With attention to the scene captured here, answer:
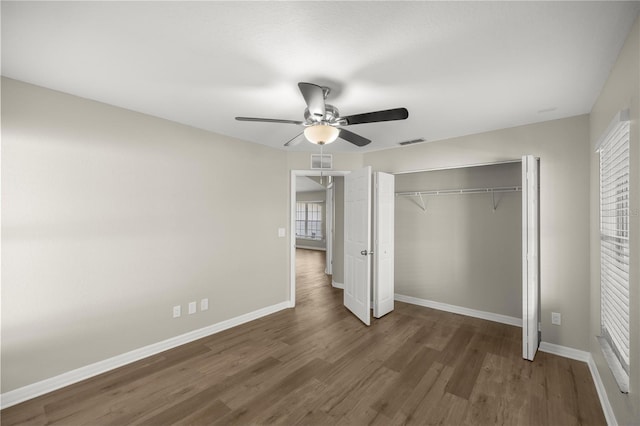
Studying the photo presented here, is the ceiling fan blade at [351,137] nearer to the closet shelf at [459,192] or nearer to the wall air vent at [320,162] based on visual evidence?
the wall air vent at [320,162]

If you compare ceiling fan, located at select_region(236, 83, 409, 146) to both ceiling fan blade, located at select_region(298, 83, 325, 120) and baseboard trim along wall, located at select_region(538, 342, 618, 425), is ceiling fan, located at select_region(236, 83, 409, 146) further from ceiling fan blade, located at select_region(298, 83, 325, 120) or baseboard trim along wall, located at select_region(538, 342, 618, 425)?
baseboard trim along wall, located at select_region(538, 342, 618, 425)

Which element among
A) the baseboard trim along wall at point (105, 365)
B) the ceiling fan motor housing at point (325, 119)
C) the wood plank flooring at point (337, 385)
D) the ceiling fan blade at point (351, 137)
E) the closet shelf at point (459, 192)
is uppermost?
the ceiling fan motor housing at point (325, 119)

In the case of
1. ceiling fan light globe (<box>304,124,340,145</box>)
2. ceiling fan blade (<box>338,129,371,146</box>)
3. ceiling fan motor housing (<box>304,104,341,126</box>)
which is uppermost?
ceiling fan motor housing (<box>304,104,341,126</box>)

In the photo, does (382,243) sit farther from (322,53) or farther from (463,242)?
(322,53)

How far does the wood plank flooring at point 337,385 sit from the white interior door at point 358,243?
51cm

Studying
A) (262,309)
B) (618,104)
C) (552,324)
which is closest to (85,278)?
(262,309)

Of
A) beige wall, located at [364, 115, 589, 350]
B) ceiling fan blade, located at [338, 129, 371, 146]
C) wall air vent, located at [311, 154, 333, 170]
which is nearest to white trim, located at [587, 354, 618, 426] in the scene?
beige wall, located at [364, 115, 589, 350]

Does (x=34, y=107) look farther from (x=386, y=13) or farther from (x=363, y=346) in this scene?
(x=363, y=346)

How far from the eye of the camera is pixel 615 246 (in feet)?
6.27

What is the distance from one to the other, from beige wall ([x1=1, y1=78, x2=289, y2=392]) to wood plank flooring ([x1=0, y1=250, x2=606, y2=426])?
0.38m

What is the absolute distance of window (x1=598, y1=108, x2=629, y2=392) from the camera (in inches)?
66.0

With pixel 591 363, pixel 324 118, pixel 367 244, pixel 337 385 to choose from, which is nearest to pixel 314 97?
pixel 324 118

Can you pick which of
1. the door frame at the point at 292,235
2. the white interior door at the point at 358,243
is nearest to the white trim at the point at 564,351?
the white interior door at the point at 358,243

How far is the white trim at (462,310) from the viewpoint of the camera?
359 centimetres
